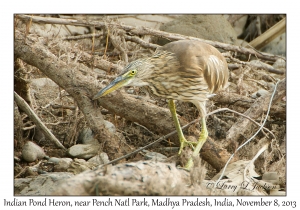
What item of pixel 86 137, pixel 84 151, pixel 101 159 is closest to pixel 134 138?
pixel 86 137

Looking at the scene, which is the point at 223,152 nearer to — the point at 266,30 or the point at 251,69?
the point at 251,69

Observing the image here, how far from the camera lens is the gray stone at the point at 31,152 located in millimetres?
4715

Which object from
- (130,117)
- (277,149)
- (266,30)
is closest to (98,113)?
(130,117)

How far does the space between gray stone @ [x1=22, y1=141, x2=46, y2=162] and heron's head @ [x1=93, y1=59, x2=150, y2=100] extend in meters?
1.13

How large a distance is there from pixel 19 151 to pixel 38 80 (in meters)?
0.96

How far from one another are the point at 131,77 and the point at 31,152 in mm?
1428

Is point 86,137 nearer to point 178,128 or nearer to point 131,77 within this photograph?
point 178,128

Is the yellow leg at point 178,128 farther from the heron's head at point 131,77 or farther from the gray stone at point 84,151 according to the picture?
the gray stone at point 84,151

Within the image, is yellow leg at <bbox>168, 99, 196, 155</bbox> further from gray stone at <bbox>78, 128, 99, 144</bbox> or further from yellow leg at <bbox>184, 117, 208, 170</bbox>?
gray stone at <bbox>78, 128, 99, 144</bbox>

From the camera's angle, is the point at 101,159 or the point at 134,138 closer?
the point at 101,159

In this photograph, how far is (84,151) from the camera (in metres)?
4.76

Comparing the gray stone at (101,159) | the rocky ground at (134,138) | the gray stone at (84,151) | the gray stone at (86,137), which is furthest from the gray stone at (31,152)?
the gray stone at (101,159)

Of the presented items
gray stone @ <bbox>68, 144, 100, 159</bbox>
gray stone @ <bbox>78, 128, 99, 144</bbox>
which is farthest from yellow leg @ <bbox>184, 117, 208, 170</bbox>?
gray stone @ <bbox>78, 128, 99, 144</bbox>
